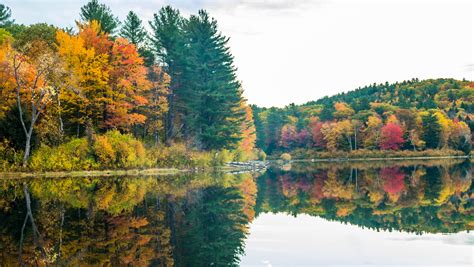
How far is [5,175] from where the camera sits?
127 ft

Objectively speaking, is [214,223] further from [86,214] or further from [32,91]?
[32,91]

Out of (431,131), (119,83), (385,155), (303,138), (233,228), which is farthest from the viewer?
(303,138)

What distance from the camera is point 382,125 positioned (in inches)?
4237

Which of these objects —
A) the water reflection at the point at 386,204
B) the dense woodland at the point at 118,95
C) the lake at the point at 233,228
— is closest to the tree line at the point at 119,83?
the dense woodland at the point at 118,95

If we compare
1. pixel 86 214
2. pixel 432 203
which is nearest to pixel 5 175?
pixel 86 214

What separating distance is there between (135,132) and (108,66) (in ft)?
35.5

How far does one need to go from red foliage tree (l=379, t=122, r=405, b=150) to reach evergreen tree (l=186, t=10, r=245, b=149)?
173ft

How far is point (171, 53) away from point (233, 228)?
44.4 meters

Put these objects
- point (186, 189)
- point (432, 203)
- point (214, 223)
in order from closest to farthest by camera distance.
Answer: point (214, 223), point (432, 203), point (186, 189)

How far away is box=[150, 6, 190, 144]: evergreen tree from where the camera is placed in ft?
191

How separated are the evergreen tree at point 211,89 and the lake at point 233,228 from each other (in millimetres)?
26825

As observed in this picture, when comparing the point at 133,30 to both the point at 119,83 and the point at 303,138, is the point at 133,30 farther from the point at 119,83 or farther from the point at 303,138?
the point at 303,138

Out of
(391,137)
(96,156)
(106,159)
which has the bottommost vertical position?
(106,159)

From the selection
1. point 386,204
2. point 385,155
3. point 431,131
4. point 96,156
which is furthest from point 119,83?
point 431,131
